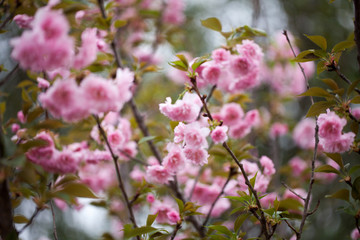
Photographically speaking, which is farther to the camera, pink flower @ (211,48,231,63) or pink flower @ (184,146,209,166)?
pink flower @ (211,48,231,63)

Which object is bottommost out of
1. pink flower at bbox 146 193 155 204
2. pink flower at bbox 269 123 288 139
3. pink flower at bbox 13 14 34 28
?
pink flower at bbox 269 123 288 139

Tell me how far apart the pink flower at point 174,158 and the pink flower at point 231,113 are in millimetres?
457

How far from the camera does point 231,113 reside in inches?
56.6

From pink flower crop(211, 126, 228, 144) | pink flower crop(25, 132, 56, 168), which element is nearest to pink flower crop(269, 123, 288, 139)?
pink flower crop(211, 126, 228, 144)

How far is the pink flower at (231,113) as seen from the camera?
4.70ft

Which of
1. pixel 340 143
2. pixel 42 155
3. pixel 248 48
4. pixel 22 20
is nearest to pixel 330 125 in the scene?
pixel 340 143

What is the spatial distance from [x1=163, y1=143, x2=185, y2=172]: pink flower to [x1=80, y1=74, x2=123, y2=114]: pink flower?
1.30ft

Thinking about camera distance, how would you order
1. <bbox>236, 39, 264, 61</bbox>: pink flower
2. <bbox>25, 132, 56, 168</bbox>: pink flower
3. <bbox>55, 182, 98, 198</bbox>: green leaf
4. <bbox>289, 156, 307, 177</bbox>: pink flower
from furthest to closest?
<bbox>289, 156, 307, 177</bbox>: pink flower
<bbox>236, 39, 264, 61</bbox>: pink flower
<bbox>25, 132, 56, 168</bbox>: pink flower
<bbox>55, 182, 98, 198</bbox>: green leaf

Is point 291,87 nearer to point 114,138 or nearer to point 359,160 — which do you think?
point 359,160

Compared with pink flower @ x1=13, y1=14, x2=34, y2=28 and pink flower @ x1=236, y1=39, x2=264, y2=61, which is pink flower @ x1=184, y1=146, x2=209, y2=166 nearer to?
pink flower @ x1=236, y1=39, x2=264, y2=61

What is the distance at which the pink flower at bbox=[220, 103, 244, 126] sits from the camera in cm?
143

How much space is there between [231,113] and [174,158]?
0.50 m

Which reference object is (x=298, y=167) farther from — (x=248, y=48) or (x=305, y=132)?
(x=248, y=48)

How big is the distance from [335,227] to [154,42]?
7.54 ft
